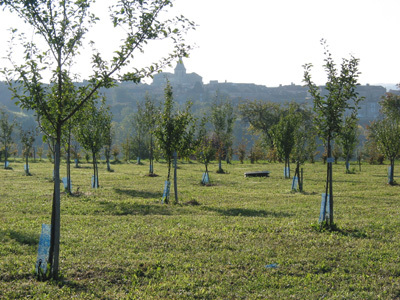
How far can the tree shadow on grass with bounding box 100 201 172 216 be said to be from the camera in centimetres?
1555

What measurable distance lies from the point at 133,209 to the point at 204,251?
688 cm

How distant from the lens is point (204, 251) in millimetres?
9922

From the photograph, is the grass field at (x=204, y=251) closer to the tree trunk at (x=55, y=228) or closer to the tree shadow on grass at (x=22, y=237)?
the tree shadow on grass at (x=22, y=237)

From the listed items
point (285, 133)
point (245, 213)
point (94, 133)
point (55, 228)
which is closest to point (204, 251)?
point (55, 228)

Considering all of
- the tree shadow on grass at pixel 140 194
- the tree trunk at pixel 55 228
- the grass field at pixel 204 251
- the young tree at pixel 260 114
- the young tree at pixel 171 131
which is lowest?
the grass field at pixel 204 251

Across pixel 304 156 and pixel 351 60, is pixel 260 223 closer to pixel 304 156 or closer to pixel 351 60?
pixel 351 60

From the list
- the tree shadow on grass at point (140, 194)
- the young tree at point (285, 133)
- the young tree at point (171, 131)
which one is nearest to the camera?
the young tree at point (171, 131)

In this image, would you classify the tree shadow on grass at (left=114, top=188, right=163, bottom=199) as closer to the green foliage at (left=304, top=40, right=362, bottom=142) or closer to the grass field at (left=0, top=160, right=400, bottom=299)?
the grass field at (left=0, top=160, right=400, bottom=299)

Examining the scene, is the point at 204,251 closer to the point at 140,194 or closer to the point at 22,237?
the point at 22,237

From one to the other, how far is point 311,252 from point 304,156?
15.7m

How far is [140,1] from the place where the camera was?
778 cm

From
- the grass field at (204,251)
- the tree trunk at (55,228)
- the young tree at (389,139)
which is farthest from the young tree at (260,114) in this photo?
the tree trunk at (55,228)

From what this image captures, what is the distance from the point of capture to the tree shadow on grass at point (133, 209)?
51.0 feet

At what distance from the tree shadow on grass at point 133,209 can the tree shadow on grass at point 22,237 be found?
438 centimetres
